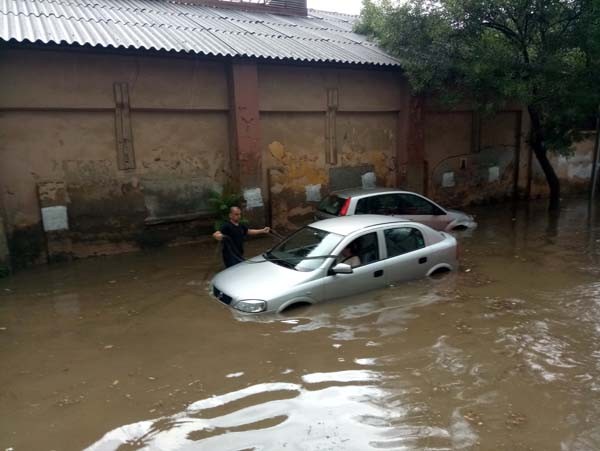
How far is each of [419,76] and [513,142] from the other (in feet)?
20.0

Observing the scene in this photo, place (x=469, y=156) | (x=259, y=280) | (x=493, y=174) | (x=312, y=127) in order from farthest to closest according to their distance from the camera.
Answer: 1. (x=493, y=174)
2. (x=469, y=156)
3. (x=312, y=127)
4. (x=259, y=280)

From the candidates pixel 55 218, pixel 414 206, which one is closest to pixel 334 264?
pixel 414 206

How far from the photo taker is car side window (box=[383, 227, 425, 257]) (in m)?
7.68

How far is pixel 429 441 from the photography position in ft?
13.5

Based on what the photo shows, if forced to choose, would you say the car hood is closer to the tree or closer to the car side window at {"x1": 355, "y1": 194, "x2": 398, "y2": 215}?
the car side window at {"x1": 355, "y1": 194, "x2": 398, "y2": 215}

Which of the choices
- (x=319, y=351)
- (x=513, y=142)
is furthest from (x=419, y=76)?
(x=319, y=351)

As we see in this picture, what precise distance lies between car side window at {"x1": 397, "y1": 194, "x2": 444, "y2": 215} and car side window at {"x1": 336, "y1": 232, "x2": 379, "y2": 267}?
3.07m

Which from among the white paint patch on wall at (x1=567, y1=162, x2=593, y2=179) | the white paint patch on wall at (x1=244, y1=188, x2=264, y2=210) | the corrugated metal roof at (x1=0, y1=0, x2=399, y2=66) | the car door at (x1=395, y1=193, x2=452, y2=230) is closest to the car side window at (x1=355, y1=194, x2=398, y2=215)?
the car door at (x1=395, y1=193, x2=452, y2=230)

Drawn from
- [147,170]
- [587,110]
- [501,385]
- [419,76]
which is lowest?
[501,385]

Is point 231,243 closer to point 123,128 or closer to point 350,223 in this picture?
point 350,223

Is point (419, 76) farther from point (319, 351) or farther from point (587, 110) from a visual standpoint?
point (319, 351)

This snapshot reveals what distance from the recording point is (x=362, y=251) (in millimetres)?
7414

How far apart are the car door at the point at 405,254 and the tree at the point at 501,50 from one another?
Result: 19.0 ft

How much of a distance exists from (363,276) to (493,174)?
11143 millimetres
